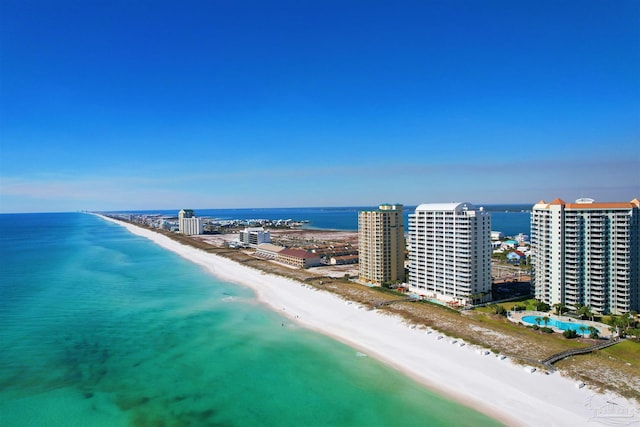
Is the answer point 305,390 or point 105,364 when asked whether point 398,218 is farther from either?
point 105,364

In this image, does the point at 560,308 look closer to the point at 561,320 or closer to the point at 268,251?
the point at 561,320

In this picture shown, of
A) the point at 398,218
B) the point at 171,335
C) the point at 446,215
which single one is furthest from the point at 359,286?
the point at 171,335

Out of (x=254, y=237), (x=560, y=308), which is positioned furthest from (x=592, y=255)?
(x=254, y=237)

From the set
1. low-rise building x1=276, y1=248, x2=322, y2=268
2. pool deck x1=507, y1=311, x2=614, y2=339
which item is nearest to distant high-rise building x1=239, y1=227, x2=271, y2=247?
low-rise building x1=276, y1=248, x2=322, y2=268

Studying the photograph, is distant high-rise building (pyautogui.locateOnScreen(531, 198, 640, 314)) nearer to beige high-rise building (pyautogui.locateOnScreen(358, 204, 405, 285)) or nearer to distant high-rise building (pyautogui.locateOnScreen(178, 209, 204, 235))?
beige high-rise building (pyautogui.locateOnScreen(358, 204, 405, 285))

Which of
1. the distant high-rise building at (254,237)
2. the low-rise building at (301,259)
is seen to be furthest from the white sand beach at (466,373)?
the distant high-rise building at (254,237)
